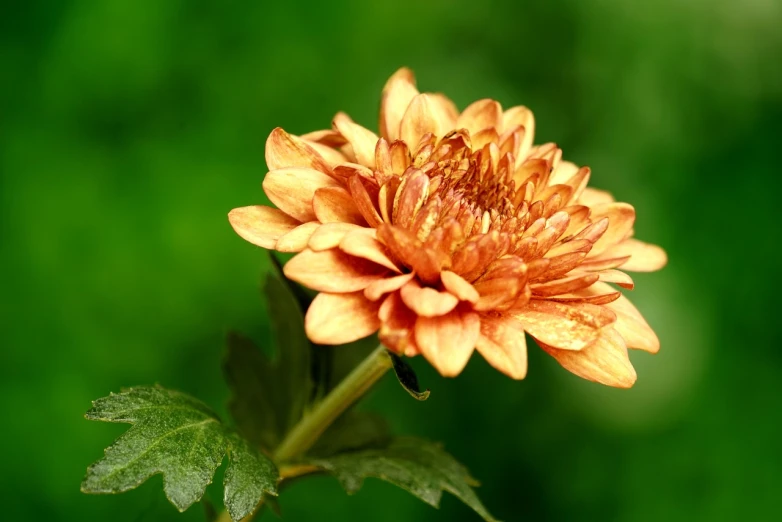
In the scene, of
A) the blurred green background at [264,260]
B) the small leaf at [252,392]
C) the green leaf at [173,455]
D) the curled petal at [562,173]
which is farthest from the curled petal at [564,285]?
the blurred green background at [264,260]

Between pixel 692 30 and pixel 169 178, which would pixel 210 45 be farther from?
pixel 692 30

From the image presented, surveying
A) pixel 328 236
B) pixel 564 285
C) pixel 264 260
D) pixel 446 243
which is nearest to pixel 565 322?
pixel 564 285

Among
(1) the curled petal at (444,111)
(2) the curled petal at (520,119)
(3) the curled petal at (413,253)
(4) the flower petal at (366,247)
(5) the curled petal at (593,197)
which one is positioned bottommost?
(4) the flower petal at (366,247)

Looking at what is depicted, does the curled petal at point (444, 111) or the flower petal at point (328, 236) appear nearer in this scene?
the flower petal at point (328, 236)

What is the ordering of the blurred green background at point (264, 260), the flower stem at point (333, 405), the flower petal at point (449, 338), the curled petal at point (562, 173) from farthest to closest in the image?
the blurred green background at point (264, 260), the curled petal at point (562, 173), the flower stem at point (333, 405), the flower petal at point (449, 338)

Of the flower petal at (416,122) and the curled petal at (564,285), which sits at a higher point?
the flower petal at (416,122)

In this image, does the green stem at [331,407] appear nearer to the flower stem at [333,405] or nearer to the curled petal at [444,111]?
the flower stem at [333,405]

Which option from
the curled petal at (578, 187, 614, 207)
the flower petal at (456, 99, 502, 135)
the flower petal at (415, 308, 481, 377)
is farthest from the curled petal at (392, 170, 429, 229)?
the curled petal at (578, 187, 614, 207)
